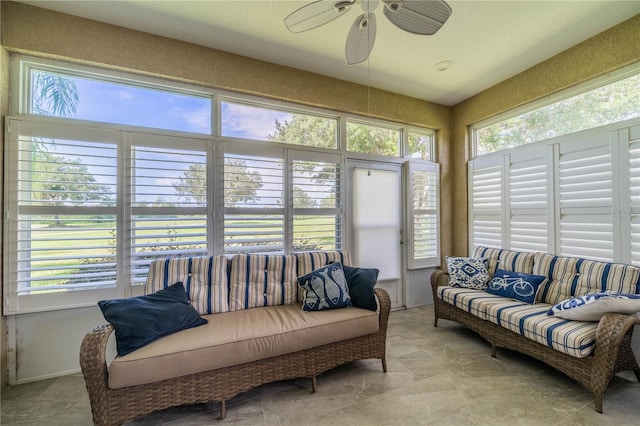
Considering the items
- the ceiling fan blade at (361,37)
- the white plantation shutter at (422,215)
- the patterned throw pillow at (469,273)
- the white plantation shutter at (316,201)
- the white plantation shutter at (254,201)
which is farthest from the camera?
the white plantation shutter at (422,215)

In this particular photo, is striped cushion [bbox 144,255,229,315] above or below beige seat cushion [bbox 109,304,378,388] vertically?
above

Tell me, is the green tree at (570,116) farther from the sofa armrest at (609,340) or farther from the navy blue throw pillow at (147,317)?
the navy blue throw pillow at (147,317)

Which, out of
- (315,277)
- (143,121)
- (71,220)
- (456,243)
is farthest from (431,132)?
(71,220)

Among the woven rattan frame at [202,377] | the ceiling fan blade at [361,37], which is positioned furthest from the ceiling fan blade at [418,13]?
the woven rattan frame at [202,377]

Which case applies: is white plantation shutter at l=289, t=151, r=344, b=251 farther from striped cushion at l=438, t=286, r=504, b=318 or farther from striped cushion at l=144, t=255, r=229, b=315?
striped cushion at l=438, t=286, r=504, b=318

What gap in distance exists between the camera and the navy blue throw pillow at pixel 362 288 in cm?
231

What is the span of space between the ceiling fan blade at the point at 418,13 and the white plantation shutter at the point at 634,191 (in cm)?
226

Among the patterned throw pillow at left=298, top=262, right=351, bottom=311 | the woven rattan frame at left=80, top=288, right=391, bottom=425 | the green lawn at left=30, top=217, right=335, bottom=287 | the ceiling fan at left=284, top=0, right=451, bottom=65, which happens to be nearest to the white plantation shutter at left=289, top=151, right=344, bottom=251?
the green lawn at left=30, top=217, right=335, bottom=287

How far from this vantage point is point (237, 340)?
177 cm

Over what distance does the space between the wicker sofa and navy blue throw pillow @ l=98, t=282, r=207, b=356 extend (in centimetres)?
6

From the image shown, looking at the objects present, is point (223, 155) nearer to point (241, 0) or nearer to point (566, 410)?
point (241, 0)

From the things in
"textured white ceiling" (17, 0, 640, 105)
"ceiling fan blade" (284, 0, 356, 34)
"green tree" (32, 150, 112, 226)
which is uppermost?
"textured white ceiling" (17, 0, 640, 105)

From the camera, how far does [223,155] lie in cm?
281

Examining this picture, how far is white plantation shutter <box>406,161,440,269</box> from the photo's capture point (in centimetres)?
384
